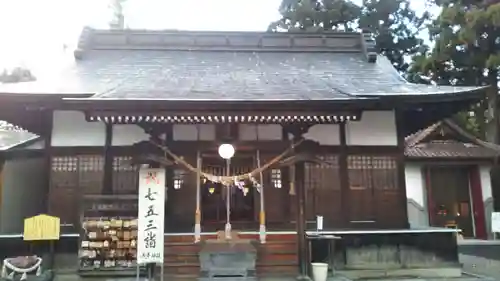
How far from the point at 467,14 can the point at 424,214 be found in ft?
25.6

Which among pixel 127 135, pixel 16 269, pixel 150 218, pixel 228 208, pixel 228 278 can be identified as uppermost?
pixel 127 135

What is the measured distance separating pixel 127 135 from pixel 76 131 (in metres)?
1.13

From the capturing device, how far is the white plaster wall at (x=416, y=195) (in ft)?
53.5

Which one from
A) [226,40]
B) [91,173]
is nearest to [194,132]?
[91,173]

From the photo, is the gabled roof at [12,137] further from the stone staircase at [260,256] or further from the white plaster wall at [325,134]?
the white plaster wall at [325,134]

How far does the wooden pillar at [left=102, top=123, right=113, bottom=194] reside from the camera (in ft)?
30.6

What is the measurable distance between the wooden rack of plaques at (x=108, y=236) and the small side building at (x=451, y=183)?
36.0 ft

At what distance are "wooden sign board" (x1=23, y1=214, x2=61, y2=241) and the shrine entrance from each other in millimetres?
3028

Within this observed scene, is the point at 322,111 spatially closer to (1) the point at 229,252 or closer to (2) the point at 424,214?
(1) the point at 229,252

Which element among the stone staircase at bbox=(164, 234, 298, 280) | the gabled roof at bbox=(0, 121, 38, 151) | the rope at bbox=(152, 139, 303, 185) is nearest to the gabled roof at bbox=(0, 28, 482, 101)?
the rope at bbox=(152, 139, 303, 185)

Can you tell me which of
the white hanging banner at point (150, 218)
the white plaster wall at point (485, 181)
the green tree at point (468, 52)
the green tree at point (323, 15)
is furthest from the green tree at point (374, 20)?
the white hanging banner at point (150, 218)

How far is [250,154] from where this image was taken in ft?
31.9

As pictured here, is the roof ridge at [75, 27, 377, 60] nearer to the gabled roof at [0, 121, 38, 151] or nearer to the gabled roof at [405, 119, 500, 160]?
the gabled roof at [0, 121, 38, 151]

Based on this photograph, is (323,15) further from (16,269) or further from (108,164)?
(16,269)
